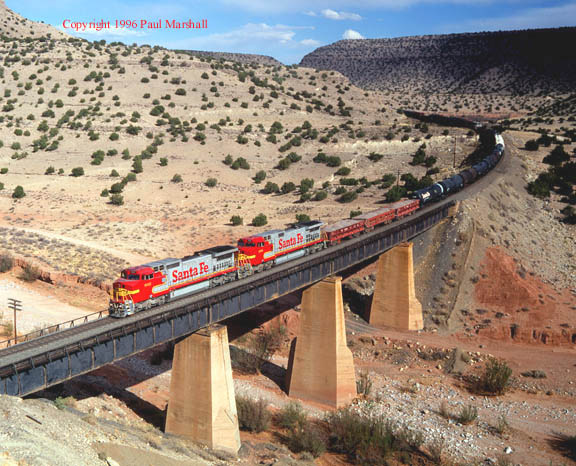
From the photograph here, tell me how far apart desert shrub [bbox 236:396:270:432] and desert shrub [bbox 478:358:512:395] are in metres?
16.0

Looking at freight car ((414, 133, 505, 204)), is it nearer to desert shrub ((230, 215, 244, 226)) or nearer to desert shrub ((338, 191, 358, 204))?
desert shrub ((338, 191, 358, 204))

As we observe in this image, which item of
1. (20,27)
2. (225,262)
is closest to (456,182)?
(225,262)

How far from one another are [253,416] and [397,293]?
2002cm

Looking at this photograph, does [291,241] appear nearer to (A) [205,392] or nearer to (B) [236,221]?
(A) [205,392]

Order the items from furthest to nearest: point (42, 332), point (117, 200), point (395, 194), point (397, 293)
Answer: point (117, 200) < point (395, 194) < point (397, 293) < point (42, 332)

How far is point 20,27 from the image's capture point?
531ft

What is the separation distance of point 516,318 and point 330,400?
67.7 ft

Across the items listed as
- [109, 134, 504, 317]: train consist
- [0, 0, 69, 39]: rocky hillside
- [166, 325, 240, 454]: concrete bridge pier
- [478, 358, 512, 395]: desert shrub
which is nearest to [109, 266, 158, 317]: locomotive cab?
[109, 134, 504, 317]: train consist

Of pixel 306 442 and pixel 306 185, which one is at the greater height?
pixel 306 185

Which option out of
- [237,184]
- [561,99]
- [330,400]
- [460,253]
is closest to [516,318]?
[460,253]

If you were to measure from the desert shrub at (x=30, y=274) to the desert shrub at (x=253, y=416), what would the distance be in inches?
1063

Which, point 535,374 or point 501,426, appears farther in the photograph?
→ point 535,374

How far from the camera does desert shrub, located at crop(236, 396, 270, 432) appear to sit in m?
32.9

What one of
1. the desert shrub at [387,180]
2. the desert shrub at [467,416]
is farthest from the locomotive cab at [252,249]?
the desert shrub at [387,180]
